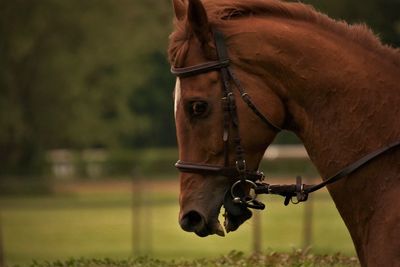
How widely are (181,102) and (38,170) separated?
35.2 metres

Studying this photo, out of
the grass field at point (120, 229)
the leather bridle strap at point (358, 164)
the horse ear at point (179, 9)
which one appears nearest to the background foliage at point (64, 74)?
the grass field at point (120, 229)

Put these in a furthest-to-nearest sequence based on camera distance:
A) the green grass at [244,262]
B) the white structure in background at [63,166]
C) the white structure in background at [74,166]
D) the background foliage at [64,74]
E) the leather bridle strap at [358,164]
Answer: the white structure in background at [74,166] < the background foliage at [64,74] < the white structure in background at [63,166] < the green grass at [244,262] < the leather bridle strap at [358,164]

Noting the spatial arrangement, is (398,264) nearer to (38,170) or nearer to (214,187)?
(214,187)

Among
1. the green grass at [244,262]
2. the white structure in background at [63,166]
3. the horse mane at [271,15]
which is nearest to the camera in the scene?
the horse mane at [271,15]

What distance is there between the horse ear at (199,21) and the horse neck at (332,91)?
230 millimetres

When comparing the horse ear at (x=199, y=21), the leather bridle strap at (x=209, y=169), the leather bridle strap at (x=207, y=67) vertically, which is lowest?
the leather bridle strap at (x=209, y=169)

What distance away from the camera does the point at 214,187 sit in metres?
Answer: 4.33

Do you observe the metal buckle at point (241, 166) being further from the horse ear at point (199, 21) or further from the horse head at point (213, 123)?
the horse ear at point (199, 21)

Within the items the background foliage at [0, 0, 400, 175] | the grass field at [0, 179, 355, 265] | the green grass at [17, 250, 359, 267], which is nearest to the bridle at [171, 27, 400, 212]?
the green grass at [17, 250, 359, 267]

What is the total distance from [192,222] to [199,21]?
1.01 m

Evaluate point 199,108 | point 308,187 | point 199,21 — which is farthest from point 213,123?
point 308,187

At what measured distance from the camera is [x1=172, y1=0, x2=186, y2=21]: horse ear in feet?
15.1

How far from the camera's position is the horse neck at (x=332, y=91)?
4.30 meters

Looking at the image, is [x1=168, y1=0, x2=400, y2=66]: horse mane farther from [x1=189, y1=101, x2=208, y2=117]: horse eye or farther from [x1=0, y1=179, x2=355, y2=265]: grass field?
[x1=0, y1=179, x2=355, y2=265]: grass field
